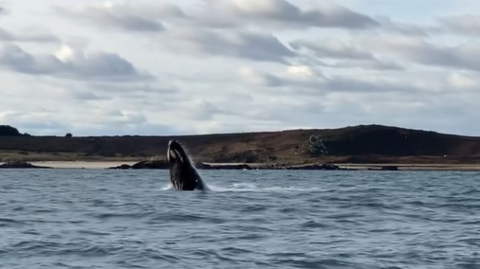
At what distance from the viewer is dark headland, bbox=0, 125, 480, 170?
139m

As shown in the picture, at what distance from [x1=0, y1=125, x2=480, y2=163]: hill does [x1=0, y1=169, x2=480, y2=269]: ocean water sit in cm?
10235

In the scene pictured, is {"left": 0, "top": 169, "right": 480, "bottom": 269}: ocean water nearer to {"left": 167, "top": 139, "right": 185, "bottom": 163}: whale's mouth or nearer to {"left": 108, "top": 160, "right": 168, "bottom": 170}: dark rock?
{"left": 167, "top": 139, "right": 185, "bottom": 163}: whale's mouth

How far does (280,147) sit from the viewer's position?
154125mm

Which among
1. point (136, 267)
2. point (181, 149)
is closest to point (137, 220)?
point (136, 267)

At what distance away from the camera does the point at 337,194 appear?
38.2 metres

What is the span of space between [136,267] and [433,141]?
146 m

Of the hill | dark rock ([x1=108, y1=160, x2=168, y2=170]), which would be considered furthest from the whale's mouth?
the hill

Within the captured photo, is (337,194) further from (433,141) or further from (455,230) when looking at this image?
(433,141)

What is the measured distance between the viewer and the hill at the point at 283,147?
142 m

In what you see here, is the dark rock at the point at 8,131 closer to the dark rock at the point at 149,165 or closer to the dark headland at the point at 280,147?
the dark headland at the point at 280,147

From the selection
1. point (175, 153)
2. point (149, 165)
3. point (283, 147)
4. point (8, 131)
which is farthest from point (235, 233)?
point (8, 131)

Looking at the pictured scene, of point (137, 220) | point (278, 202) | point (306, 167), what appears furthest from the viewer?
point (306, 167)

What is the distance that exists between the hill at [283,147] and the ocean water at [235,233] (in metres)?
102

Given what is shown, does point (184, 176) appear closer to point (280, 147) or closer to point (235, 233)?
point (235, 233)
